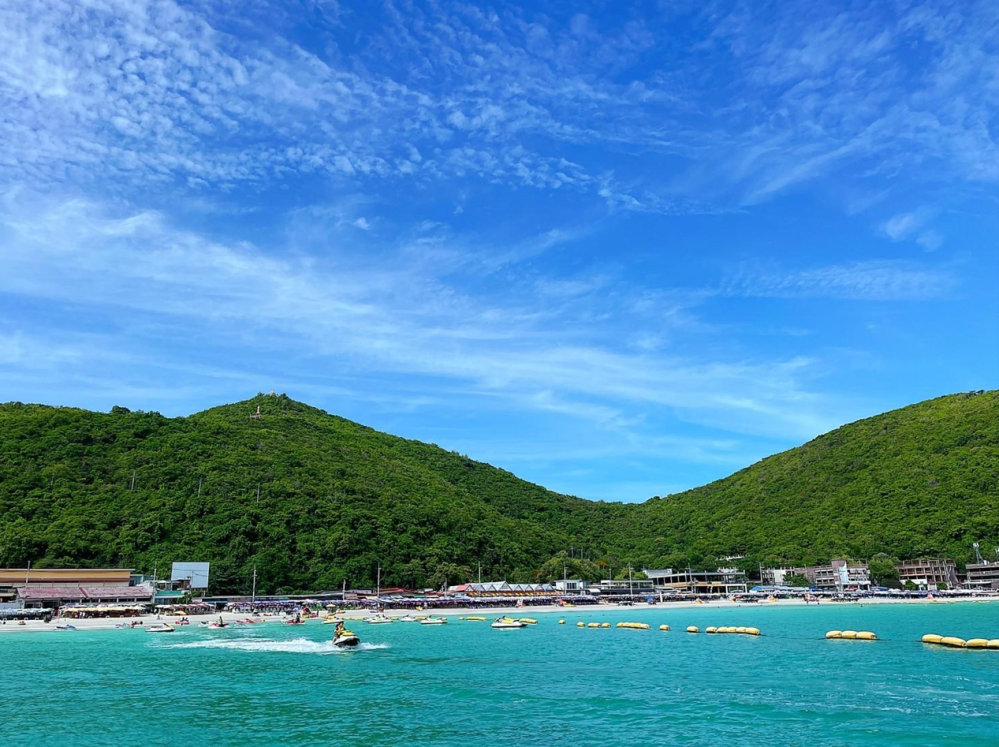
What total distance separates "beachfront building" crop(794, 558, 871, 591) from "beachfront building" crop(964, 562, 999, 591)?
15.0 m

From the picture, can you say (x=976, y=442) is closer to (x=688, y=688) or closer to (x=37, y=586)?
(x=688, y=688)

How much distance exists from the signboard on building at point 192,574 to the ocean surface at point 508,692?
37.2m

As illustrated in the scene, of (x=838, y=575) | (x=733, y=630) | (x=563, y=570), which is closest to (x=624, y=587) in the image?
(x=563, y=570)

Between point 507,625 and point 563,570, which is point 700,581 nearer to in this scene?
point 563,570

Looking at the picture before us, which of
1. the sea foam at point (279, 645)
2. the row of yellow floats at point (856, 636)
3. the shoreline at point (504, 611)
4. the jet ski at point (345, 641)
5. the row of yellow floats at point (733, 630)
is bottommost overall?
the shoreline at point (504, 611)

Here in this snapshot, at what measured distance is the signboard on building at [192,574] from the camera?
314ft

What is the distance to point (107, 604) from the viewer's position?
8575 centimetres

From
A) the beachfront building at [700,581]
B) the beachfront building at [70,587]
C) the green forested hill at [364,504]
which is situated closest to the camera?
the beachfront building at [70,587]

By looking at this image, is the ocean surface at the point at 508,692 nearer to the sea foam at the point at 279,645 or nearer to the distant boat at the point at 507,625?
the sea foam at the point at 279,645

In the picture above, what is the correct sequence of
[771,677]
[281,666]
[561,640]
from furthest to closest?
[561,640]
[281,666]
[771,677]

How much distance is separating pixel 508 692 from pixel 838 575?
109416 millimetres

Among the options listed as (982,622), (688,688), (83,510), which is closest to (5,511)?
(83,510)

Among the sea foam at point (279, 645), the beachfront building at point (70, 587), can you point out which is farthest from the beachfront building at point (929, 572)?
the beachfront building at point (70, 587)

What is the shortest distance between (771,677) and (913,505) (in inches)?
4529
